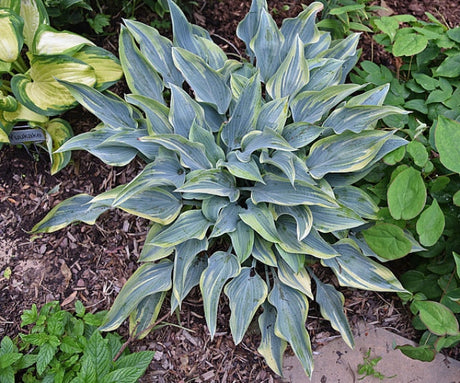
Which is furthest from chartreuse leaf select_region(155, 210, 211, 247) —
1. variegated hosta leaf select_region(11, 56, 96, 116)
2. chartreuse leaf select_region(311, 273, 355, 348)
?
variegated hosta leaf select_region(11, 56, 96, 116)

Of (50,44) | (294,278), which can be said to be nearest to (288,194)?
(294,278)

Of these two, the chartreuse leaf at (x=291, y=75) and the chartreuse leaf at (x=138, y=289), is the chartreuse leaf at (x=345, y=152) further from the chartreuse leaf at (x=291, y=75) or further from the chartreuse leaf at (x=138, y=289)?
the chartreuse leaf at (x=138, y=289)

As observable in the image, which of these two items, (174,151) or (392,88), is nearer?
(174,151)

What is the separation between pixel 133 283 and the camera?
6.17 feet

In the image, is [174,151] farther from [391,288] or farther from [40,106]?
[391,288]

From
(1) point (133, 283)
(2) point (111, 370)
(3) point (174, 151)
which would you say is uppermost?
(3) point (174, 151)

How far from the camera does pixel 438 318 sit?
5.48ft

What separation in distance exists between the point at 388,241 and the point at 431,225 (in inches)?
7.1

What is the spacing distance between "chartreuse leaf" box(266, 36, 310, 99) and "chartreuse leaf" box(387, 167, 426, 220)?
63cm

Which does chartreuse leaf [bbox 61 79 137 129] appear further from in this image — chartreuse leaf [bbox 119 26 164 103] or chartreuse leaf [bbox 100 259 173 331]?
chartreuse leaf [bbox 100 259 173 331]

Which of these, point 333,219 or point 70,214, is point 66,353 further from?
point 333,219

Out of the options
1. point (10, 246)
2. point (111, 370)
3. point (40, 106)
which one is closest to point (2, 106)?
point (40, 106)

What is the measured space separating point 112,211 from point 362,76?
1564mm

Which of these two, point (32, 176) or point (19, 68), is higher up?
point (19, 68)
